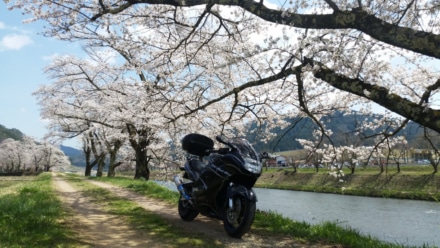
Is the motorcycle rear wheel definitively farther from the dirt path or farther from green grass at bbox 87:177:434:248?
green grass at bbox 87:177:434:248

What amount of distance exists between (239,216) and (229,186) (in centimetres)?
48

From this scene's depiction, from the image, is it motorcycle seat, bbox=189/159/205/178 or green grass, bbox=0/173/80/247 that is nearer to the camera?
green grass, bbox=0/173/80/247

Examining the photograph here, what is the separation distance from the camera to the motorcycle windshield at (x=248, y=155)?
Result: 15.5ft

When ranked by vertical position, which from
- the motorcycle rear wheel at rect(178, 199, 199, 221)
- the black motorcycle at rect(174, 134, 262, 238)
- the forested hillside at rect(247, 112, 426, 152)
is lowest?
the motorcycle rear wheel at rect(178, 199, 199, 221)

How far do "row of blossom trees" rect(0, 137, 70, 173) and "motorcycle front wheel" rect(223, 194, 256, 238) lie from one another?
262 feet

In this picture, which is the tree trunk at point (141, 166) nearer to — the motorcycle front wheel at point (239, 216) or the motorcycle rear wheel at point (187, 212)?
the motorcycle rear wheel at point (187, 212)

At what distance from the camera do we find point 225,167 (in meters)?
5.00

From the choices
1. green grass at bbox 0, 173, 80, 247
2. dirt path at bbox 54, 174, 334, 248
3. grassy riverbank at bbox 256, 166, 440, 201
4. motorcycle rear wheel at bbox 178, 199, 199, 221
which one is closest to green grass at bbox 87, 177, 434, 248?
dirt path at bbox 54, 174, 334, 248

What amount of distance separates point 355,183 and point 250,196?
1451 inches

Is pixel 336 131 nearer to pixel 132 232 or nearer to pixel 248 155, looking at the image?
pixel 248 155

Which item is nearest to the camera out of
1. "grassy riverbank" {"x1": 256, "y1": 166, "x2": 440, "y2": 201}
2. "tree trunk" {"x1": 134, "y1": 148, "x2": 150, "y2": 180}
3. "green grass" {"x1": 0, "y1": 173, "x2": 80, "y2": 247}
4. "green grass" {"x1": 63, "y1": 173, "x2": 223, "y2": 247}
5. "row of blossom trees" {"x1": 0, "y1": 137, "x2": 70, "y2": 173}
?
"green grass" {"x1": 0, "y1": 173, "x2": 80, "y2": 247}

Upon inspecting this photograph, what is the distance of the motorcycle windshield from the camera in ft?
15.5

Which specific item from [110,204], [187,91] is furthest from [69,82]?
[110,204]

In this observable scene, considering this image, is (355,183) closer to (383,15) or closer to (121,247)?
(383,15)
